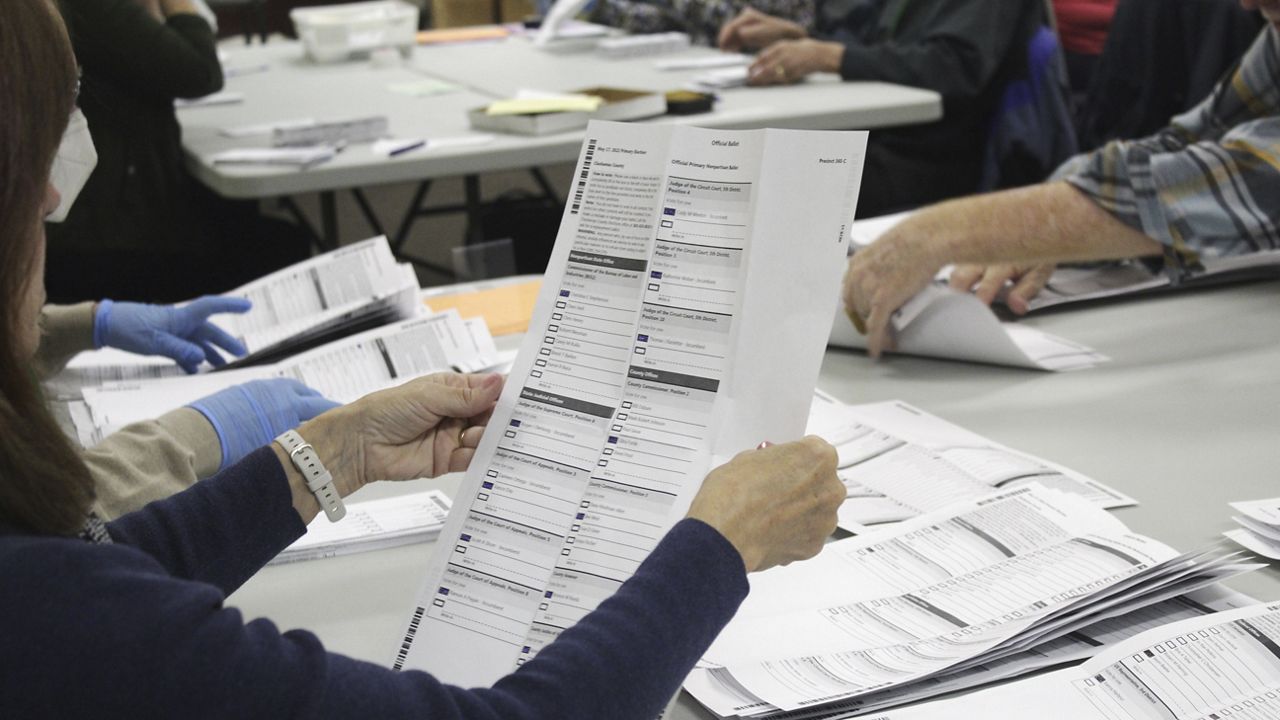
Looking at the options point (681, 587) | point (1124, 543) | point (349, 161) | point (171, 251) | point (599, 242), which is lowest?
point (171, 251)

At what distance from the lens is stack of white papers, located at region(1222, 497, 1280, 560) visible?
3.42 feet

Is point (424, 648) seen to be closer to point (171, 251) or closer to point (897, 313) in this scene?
point (897, 313)

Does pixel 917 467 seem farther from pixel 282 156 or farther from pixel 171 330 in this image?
pixel 282 156

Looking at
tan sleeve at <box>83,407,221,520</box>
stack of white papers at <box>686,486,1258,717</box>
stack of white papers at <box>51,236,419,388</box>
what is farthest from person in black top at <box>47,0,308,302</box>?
stack of white papers at <box>686,486,1258,717</box>

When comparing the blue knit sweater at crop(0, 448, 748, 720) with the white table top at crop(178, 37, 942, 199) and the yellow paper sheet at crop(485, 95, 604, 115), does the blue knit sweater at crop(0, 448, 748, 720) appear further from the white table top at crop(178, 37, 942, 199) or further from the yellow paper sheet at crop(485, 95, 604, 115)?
the yellow paper sheet at crop(485, 95, 604, 115)

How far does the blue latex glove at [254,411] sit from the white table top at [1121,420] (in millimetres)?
139

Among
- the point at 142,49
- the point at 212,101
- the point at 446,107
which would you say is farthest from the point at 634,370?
the point at 212,101

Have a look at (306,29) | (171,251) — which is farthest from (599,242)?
(306,29)

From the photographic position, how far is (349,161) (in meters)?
2.47

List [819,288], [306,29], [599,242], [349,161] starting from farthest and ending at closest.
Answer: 1. [306,29]
2. [349,161]
3. [599,242]
4. [819,288]

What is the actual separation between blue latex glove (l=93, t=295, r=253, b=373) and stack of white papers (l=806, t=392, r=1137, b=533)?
804 mm

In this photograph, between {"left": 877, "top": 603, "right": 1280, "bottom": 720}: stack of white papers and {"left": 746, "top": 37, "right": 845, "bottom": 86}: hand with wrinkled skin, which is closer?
{"left": 877, "top": 603, "right": 1280, "bottom": 720}: stack of white papers

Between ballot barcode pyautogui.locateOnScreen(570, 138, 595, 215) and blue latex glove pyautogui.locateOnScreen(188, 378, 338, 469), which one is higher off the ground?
ballot barcode pyautogui.locateOnScreen(570, 138, 595, 215)

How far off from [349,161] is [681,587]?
1921 millimetres
